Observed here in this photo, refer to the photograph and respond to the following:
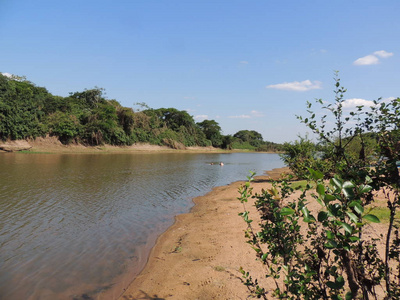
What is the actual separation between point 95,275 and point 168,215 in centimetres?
537

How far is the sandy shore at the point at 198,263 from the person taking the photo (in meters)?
4.70

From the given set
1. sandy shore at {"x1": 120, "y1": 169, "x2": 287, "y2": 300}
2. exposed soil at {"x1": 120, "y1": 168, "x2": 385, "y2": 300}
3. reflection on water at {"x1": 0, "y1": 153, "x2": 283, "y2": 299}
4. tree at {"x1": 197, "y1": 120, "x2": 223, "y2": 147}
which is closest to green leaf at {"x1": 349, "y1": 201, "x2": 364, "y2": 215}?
exposed soil at {"x1": 120, "y1": 168, "x2": 385, "y2": 300}

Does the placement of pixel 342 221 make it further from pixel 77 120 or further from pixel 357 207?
pixel 77 120

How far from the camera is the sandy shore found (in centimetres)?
470

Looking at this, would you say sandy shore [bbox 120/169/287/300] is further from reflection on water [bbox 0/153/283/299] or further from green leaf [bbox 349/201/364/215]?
green leaf [bbox 349/201/364/215]

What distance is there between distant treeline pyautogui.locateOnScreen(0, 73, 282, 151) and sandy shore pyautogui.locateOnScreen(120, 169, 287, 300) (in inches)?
1621

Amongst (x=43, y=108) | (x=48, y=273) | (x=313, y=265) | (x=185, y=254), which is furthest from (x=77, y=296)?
(x=43, y=108)

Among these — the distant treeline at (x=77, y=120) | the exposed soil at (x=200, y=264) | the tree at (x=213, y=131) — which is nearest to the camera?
the exposed soil at (x=200, y=264)

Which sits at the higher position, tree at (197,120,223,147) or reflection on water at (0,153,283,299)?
tree at (197,120,223,147)

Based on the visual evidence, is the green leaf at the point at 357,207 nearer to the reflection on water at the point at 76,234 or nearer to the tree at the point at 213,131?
the reflection on water at the point at 76,234

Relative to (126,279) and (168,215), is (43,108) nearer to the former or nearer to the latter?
(168,215)

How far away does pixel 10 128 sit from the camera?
126ft

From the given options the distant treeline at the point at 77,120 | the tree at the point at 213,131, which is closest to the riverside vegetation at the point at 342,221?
the distant treeline at the point at 77,120

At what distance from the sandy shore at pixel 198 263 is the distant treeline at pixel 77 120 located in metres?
41.2
